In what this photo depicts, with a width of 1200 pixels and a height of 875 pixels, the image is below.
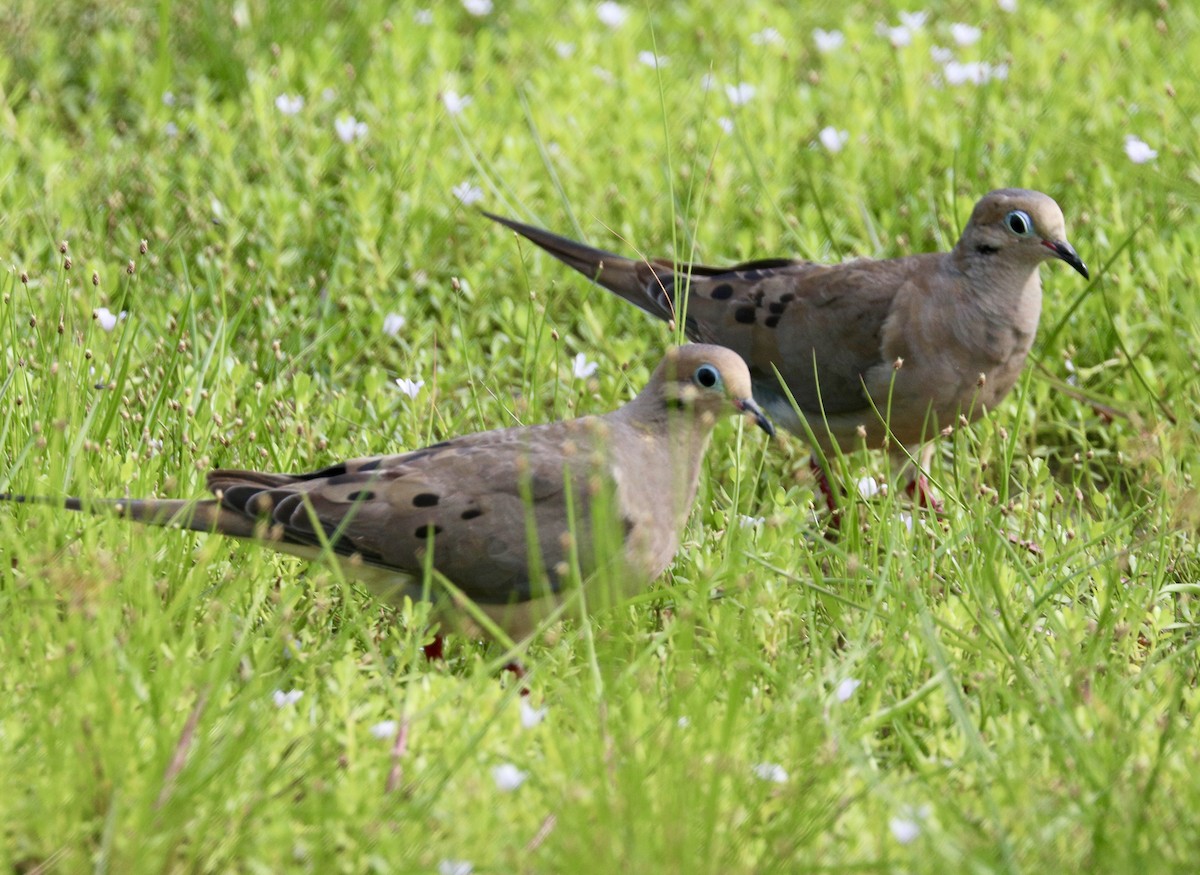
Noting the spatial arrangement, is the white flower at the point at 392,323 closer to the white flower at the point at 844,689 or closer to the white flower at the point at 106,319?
the white flower at the point at 106,319

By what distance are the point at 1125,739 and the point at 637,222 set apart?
339 cm

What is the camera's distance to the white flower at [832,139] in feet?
20.7

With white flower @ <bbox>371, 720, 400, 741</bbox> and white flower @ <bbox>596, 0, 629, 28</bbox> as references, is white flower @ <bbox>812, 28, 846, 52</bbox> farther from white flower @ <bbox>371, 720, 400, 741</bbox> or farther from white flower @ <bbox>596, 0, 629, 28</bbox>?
white flower @ <bbox>371, 720, 400, 741</bbox>

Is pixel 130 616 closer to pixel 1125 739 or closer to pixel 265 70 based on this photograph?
pixel 1125 739

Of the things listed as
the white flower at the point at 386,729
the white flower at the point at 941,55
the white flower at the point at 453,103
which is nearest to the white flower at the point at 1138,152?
the white flower at the point at 941,55

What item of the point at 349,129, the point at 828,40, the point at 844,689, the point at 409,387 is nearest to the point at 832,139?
the point at 828,40

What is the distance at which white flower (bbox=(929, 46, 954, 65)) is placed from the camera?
716cm

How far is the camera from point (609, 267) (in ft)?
17.6

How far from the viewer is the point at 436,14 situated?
7.65 m

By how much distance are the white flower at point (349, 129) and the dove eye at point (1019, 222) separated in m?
2.67

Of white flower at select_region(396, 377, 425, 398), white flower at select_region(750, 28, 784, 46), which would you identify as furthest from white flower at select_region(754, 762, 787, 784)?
white flower at select_region(750, 28, 784, 46)

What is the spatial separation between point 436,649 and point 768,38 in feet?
14.9

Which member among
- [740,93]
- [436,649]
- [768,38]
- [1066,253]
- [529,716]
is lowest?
[436,649]

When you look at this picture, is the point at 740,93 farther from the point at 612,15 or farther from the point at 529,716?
the point at 529,716
